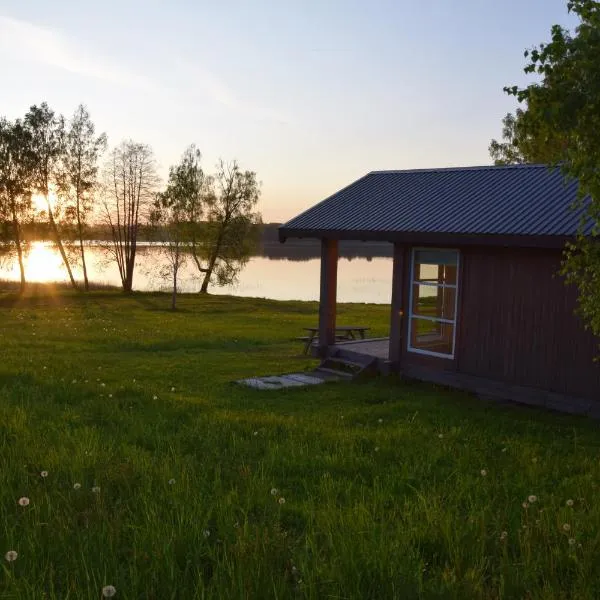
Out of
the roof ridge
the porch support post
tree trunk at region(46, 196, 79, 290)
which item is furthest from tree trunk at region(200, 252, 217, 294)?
the porch support post

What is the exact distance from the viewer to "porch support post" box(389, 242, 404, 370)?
13.2 metres

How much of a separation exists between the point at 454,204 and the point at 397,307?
2.36 metres

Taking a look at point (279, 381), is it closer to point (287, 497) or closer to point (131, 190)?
point (287, 497)

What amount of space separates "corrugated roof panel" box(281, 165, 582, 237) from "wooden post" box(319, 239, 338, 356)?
0.65 m

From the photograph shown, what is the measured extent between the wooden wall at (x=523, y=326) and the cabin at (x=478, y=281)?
2 cm

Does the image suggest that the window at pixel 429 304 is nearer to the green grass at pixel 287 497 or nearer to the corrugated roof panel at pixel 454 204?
the corrugated roof panel at pixel 454 204

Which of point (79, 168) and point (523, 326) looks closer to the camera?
point (523, 326)

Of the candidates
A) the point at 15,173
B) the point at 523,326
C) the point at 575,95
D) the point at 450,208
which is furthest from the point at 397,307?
the point at 15,173

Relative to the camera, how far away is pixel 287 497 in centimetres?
487

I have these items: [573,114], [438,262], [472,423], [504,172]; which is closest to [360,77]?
[504,172]

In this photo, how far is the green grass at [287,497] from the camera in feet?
11.0

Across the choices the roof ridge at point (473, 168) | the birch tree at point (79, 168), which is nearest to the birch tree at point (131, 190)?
the birch tree at point (79, 168)

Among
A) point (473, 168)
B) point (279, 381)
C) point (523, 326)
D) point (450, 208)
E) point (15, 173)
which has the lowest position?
point (279, 381)

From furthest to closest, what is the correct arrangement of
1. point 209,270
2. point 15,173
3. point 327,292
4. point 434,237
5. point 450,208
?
point 209,270 < point 15,173 < point 327,292 < point 450,208 < point 434,237
